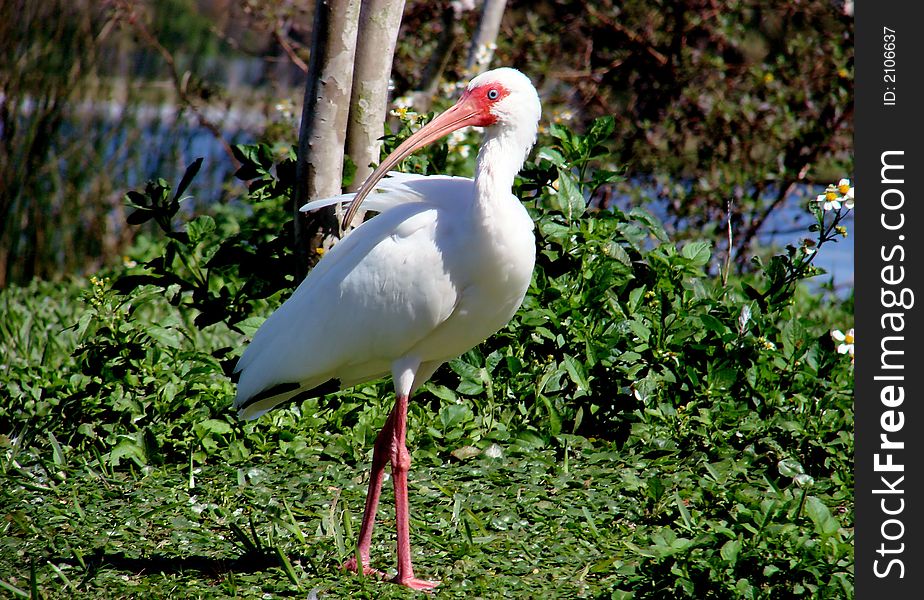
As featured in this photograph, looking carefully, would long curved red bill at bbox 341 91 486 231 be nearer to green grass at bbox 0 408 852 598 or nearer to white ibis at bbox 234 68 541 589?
white ibis at bbox 234 68 541 589

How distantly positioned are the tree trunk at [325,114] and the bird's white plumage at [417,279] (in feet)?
2.51

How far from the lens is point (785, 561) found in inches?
117

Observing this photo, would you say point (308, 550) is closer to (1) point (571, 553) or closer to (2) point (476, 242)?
(1) point (571, 553)

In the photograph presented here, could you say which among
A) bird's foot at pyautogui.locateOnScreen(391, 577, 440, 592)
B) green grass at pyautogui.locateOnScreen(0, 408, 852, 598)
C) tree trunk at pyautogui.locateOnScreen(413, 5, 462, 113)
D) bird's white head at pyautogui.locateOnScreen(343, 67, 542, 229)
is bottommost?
bird's foot at pyautogui.locateOnScreen(391, 577, 440, 592)

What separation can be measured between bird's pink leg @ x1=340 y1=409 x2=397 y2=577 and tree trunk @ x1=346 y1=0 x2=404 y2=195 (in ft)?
4.37

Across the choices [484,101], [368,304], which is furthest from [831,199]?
[368,304]

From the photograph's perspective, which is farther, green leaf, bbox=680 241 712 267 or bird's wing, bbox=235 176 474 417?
green leaf, bbox=680 241 712 267

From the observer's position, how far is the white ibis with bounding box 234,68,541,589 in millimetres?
3598

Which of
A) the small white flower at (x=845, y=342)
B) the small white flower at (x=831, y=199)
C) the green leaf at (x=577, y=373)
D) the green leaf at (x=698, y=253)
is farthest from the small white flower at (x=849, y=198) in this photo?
the green leaf at (x=577, y=373)

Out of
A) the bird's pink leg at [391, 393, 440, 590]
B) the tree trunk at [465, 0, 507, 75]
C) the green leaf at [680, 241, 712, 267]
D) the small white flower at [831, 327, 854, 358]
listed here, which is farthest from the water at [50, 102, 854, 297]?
the bird's pink leg at [391, 393, 440, 590]

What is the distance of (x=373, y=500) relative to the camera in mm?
3828

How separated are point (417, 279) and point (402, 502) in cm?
77

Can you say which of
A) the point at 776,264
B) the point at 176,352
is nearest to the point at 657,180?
the point at 776,264

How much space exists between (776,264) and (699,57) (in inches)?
147
